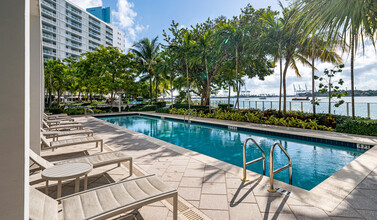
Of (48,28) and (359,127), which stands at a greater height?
(48,28)

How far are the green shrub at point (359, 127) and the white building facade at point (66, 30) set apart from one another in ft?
190

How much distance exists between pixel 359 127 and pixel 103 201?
9.57 meters

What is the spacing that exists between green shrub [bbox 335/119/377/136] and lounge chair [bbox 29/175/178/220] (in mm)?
8759

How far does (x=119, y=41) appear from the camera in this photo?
86.6 meters

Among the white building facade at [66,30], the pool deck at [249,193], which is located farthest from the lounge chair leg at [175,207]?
the white building facade at [66,30]

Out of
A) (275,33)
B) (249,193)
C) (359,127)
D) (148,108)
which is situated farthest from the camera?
(148,108)

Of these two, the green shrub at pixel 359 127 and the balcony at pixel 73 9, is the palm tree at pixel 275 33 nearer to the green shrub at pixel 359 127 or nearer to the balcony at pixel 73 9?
the green shrub at pixel 359 127

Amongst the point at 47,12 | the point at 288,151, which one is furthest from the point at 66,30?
the point at 288,151

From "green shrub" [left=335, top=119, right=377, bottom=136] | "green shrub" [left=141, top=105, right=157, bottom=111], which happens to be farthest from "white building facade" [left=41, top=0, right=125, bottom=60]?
"green shrub" [left=335, top=119, right=377, bottom=136]

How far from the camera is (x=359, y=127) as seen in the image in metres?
7.69

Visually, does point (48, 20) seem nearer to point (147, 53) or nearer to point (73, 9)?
point (73, 9)

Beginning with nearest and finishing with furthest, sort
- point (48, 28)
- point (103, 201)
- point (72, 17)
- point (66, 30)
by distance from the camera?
point (103, 201), point (48, 28), point (66, 30), point (72, 17)

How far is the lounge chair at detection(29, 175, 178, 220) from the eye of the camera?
6.17 feet

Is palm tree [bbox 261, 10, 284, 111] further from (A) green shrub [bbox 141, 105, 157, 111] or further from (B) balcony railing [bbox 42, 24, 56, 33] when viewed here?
(B) balcony railing [bbox 42, 24, 56, 33]
